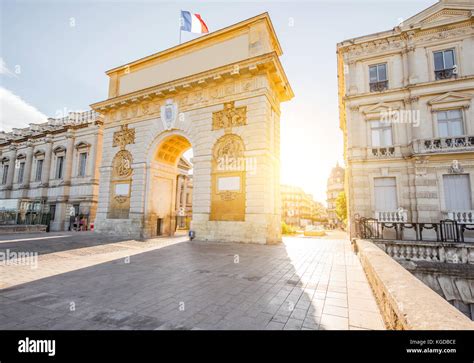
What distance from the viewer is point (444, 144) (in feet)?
46.3

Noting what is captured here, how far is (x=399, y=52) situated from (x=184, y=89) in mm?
14989

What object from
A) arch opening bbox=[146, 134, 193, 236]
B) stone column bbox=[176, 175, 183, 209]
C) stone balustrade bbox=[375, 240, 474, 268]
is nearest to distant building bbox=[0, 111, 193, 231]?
stone column bbox=[176, 175, 183, 209]

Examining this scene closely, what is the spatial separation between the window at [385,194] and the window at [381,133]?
2.51 metres

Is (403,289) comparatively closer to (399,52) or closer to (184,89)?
(184,89)

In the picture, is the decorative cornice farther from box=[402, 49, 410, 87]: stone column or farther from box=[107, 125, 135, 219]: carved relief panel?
box=[402, 49, 410, 87]: stone column

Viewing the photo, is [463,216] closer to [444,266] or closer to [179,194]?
[444,266]

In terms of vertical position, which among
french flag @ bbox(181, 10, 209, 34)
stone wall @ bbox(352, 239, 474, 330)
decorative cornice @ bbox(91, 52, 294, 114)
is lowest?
stone wall @ bbox(352, 239, 474, 330)

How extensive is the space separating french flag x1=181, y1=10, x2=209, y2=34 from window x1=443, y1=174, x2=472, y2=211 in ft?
59.6

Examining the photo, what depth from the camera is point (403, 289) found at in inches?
111

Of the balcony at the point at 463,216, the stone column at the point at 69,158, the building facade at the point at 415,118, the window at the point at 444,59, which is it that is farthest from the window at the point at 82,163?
the window at the point at 444,59

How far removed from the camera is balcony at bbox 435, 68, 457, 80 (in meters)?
14.6

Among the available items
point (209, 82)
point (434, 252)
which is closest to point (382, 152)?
point (434, 252)

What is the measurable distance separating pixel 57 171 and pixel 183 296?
107ft

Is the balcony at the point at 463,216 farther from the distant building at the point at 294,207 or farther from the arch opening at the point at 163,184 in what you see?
the distant building at the point at 294,207
